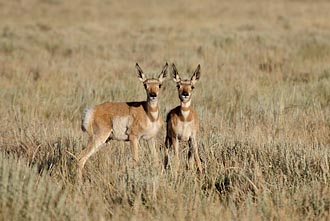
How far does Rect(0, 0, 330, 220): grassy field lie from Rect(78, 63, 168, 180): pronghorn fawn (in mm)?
218

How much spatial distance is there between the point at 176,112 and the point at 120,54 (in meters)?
9.61

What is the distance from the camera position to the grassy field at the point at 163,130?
4289mm

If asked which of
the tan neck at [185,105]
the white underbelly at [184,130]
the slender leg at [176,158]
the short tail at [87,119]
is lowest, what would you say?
the slender leg at [176,158]

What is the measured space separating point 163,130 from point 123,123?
1815mm

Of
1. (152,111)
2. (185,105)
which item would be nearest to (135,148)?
(152,111)

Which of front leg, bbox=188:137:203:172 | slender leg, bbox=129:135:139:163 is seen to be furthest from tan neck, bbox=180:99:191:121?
slender leg, bbox=129:135:139:163

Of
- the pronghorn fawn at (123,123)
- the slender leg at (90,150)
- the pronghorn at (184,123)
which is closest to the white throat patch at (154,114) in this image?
the pronghorn fawn at (123,123)

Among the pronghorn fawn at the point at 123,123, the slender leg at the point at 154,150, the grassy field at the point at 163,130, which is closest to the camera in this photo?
the grassy field at the point at 163,130

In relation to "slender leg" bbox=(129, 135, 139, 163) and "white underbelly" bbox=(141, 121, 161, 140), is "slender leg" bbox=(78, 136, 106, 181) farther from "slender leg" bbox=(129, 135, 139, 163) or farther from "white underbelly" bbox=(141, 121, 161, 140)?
"white underbelly" bbox=(141, 121, 161, 140)

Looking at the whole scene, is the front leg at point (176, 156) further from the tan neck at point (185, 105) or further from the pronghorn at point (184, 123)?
the tan neck at point (185, 105)

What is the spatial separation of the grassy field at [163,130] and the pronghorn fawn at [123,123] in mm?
218

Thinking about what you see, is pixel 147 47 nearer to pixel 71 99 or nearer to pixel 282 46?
pixel 282 46

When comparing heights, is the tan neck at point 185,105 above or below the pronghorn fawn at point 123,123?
above

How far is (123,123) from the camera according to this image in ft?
18.8
